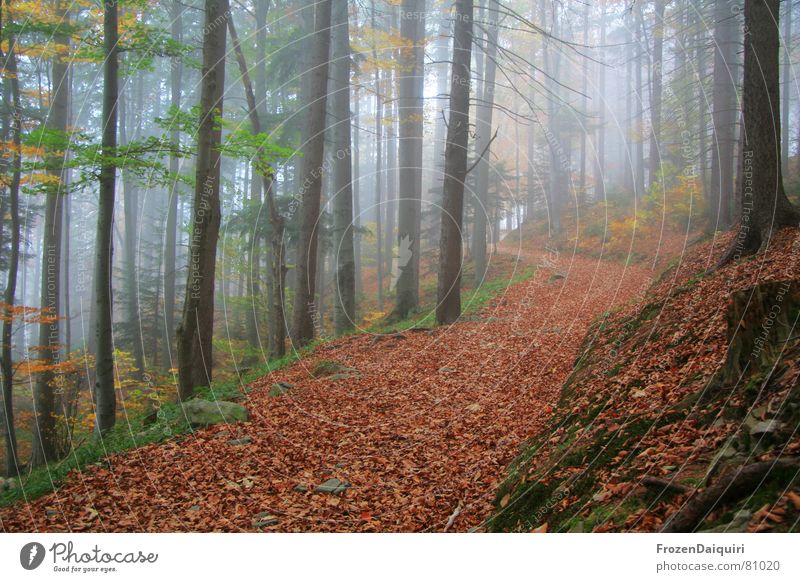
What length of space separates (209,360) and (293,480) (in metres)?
5.40

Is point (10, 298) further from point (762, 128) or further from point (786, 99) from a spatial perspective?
point (786, 99)

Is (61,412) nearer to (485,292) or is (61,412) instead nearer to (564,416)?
(485,292)

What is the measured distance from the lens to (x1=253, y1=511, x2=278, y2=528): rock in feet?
17.4

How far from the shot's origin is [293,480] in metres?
6.25

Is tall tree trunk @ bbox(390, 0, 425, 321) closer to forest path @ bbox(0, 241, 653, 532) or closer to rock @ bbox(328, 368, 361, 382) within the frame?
forest path @ bbox(0, 241, 653, 532)

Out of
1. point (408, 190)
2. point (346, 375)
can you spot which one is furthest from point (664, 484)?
point (408, 190)

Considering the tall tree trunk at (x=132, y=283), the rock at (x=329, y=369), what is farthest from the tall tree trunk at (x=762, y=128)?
the tall tree trunk at (x=132, y=283)

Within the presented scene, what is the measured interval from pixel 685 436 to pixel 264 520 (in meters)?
3.95

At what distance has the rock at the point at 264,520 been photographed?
5.30 m

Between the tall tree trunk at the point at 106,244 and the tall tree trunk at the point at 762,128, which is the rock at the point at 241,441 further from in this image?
the tall tree trunk at the point at 762,128

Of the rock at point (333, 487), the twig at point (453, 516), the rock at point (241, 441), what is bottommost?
the rock at point (333, 487)

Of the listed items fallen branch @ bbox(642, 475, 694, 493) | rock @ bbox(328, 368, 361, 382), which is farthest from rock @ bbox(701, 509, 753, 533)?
rock @ bbox(328, 368, 361, 382)

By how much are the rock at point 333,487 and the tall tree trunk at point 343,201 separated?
30.8ft

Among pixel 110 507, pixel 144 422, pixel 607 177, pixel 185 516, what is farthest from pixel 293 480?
pixel 607 177
